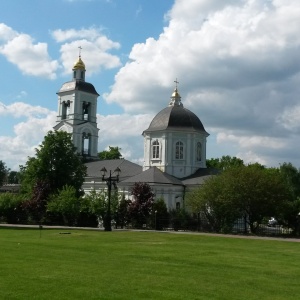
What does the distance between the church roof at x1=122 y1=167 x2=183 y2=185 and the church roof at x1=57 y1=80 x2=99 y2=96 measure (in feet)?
70.1

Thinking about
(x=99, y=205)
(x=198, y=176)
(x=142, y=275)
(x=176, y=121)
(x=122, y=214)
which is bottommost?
(x=142, y=275)

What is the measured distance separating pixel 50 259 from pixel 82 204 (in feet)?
110

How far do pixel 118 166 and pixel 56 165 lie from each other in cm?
1103

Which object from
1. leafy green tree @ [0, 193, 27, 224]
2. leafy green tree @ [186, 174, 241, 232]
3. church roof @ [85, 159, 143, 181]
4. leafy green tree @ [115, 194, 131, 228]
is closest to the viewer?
leafy green tree @ [186, 174, 241, 232]

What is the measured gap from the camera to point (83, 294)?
35.8ft

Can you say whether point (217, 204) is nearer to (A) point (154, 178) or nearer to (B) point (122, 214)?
(B) point (122, 214)

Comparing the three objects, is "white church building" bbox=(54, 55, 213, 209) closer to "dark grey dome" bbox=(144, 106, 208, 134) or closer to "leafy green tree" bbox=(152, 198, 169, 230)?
"dark grey dome" bbox=(144, 106, 208, 134)

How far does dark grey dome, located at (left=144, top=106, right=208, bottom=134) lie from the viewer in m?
60.8

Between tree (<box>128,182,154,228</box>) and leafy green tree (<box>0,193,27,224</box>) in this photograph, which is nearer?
tree (<box>128,182,154,228</box>)

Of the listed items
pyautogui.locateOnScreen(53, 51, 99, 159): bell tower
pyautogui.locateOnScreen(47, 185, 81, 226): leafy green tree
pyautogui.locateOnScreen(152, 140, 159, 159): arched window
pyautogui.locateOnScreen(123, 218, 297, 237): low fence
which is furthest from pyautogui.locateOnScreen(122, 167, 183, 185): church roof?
pyautogui.locateOnScreen(53, 51, 99, 159): bell tower

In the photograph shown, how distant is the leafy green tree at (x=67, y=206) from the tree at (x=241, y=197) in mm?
12298

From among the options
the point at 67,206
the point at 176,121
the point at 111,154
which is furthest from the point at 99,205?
the point at 111,154

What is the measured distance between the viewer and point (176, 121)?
61.2 meters

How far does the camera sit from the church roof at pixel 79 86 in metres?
74.4
